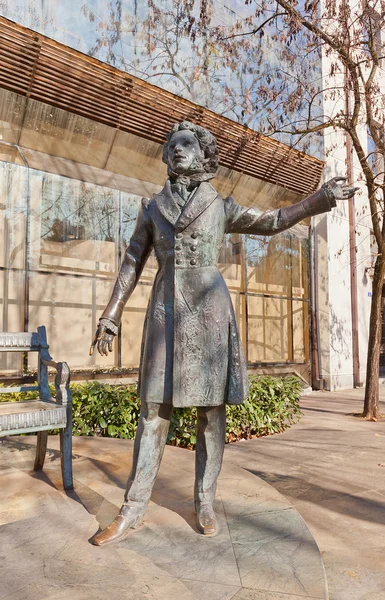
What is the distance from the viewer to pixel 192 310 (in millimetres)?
2408

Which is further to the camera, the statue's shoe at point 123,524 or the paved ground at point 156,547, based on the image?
the statue's shoe at point 123,524

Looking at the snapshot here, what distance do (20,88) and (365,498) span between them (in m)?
6.44

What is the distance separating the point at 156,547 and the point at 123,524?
0.66ft

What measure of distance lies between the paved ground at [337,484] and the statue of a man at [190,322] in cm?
89

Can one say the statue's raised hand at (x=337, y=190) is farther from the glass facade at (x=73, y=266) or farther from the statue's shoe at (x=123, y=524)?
the glass facade at (x=73, y=266)

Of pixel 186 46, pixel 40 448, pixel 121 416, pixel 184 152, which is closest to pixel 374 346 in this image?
pixel 121 416

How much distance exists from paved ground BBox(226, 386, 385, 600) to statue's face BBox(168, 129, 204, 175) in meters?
2.27

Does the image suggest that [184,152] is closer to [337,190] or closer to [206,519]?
[337,190]

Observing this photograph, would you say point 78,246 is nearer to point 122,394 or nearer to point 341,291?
point 122,394

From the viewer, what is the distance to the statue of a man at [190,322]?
237cm

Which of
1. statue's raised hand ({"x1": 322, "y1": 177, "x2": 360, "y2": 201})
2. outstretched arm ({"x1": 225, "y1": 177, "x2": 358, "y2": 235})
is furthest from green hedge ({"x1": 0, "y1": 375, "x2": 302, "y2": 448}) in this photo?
statue's raised hand ({"x1": 322, "y1": 177, "x2": 360, "y2": 201})

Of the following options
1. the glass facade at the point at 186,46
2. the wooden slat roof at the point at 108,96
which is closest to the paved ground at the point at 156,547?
the wooden slat roof at the point at 108,96

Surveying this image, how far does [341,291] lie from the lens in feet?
37.0

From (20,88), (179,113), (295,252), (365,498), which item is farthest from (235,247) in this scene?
(365,498)
